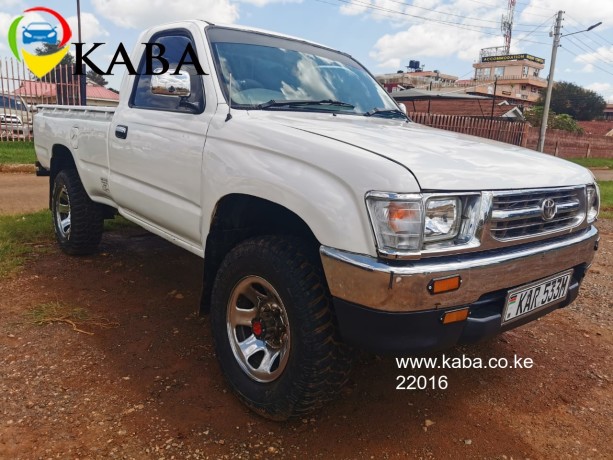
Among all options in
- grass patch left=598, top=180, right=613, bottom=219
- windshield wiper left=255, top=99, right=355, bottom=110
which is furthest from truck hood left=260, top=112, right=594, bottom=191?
grass patch left=598, top=180, right=613, bottom=219

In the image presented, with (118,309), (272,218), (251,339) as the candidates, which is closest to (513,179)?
(272,218)

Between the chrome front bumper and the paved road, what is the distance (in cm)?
591

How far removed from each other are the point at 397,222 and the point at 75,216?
350 cm

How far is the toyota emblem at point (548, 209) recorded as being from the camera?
7.77 feet

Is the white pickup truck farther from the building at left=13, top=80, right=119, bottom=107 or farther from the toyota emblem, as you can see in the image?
the building at left=13, top=80, right=119, bottom=107

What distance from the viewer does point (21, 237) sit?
17.4ft

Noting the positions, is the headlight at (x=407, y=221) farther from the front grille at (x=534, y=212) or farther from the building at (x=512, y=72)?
the building at (x=512, y=72)

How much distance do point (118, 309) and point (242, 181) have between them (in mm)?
1757

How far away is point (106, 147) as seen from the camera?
3.86 meters

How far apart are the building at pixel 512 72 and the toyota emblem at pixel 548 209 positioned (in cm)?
7568

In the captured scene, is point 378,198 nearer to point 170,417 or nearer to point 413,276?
point 413,276

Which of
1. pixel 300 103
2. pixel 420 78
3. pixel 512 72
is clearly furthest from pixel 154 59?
pixel 512 72

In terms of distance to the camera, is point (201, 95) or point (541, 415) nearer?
point (541, 415)

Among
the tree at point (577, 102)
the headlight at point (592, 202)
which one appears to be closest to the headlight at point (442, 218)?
the headlight at point (592, 202)
